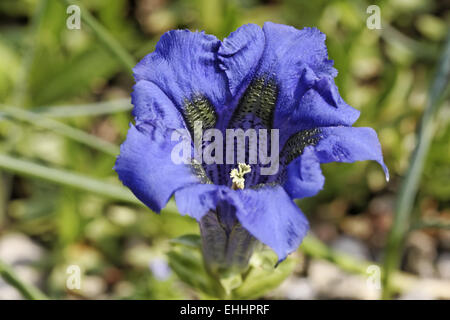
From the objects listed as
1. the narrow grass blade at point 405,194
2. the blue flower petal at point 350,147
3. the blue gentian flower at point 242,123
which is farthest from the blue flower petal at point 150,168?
the narrow grass blade at point 405,194

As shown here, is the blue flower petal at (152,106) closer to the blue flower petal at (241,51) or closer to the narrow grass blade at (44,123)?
the blue flower petal at (241,51)

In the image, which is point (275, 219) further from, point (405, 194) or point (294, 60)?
point (405, 194)

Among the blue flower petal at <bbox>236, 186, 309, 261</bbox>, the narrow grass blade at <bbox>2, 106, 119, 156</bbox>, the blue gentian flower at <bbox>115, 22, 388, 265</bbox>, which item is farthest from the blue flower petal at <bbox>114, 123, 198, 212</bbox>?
the narrow grass blade at <bbox>2, 106, 119, 156</bbox>

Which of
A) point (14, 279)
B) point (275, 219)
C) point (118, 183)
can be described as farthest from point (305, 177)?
point (118, 183)

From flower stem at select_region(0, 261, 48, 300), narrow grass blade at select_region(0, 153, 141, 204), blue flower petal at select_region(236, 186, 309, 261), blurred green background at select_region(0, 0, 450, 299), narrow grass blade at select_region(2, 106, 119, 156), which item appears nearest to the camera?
blue flower petal at select_region(236, 186, 309, 261)

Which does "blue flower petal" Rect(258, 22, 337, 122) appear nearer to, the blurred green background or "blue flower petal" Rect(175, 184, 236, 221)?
"blue flower petal" Rect(175, 184, 236, 221)

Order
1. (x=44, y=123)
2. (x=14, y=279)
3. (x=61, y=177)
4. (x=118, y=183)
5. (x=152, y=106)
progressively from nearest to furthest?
1. (x=152, y=106)
2. (x=14, y=279)
3. (x=61, y=177)
4. (x=44, y=123)
5. (x=118, y=183)

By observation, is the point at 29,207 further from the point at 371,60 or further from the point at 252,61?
the point at 371,60
